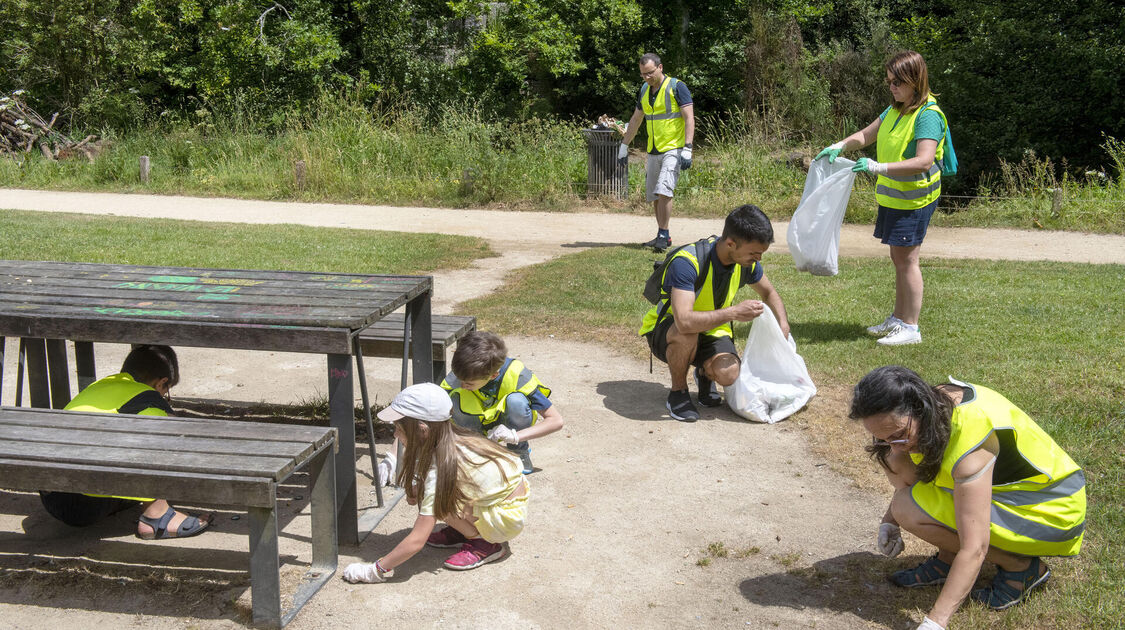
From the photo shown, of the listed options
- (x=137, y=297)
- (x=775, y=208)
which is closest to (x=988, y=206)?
(x=775, y=208)

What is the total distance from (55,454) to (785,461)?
3.12m

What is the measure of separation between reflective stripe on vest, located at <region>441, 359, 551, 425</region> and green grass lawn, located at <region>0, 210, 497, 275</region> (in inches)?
180

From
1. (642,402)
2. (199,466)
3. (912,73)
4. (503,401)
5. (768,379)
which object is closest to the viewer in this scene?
(199,466)

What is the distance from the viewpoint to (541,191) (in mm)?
13078

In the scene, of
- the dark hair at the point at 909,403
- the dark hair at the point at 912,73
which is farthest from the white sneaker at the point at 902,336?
the dark hair at the point at 909,403

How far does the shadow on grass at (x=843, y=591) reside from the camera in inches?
133

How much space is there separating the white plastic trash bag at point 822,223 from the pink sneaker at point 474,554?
330 centimetres

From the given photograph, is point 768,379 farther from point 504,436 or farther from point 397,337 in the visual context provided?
point 397,337

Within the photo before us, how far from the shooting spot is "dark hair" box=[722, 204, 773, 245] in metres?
4.78

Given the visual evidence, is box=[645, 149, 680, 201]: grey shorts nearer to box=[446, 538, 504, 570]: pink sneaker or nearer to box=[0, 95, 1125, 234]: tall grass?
box=[0, 95, 1125, 234]: tall grass

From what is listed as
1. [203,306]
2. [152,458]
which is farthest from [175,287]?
[152,458]

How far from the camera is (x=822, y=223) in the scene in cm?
629

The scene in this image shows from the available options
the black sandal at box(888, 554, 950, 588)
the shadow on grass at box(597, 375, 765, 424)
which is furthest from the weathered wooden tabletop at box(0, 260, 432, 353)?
the black sandal at box(888, 554, 950, 588)

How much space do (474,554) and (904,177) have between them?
3.80m
